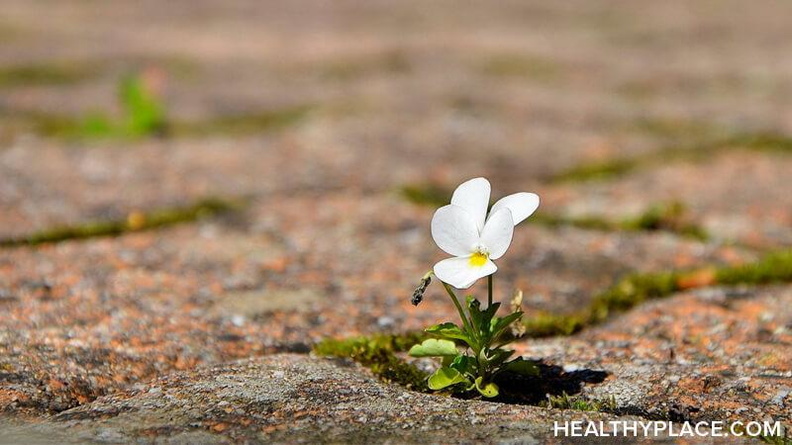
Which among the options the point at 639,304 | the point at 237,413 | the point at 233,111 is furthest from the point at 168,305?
the point at 233,111

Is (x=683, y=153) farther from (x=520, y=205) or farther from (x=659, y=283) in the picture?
(x=520, y=205)

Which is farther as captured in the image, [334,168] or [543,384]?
[334,168]

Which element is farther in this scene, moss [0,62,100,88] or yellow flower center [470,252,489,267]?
moss [0,62,100,88]

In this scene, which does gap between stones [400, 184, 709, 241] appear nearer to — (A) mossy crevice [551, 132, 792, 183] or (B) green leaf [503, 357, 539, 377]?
(A) mossy crevice [551, 132, 792, 183]

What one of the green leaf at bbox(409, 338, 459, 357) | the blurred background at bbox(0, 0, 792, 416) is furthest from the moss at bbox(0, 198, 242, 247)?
the green leaf at bbox(409, 338, 459, 357)

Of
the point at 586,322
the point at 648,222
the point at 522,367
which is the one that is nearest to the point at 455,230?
the point at 522,367

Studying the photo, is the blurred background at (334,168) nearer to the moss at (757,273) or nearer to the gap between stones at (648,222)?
the gap between stones at (648,222)
